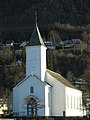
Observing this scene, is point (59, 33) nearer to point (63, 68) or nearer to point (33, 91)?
point (63, 68)

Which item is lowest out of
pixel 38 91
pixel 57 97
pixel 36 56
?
pixel 57 97

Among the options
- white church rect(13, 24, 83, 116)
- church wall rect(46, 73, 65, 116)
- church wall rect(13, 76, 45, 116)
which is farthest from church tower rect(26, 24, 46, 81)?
church wall rect(46, 73, 65, 116)

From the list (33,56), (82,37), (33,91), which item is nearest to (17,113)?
(33,91)

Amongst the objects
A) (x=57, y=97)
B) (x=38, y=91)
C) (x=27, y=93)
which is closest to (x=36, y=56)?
(x=38, y=91)

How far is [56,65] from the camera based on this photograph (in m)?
130

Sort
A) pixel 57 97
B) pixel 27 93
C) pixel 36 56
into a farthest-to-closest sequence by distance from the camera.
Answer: pixel 36 56 < pixel 57 97 < pixel 27 93

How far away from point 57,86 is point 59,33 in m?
120

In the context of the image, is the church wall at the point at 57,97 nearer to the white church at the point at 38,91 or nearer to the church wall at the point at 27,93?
the white church at the point at 38,91

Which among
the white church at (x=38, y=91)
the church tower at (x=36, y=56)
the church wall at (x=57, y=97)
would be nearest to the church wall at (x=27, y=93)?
the white church at (x=38, y=91)

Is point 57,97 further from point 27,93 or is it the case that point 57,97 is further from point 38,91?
point 27,93

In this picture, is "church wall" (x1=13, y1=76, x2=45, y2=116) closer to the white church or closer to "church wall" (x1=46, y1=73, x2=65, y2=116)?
the white church

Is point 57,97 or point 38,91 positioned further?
point 57,97

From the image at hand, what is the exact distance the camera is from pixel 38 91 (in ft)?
212

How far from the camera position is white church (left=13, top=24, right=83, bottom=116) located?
211 ft
